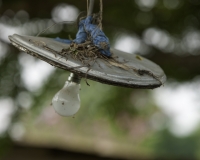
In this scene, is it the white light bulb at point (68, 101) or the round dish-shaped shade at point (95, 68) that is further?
the white light bulb at point (68, 101)

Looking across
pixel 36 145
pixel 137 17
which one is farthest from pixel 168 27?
pixel 36 145

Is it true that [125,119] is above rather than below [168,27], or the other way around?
below

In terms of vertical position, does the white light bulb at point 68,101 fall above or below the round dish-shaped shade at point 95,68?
below

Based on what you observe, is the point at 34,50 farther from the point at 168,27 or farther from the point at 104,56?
the point at 168,27

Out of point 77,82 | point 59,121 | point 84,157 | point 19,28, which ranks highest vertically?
point 77,82

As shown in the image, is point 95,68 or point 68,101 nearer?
point 95,68
